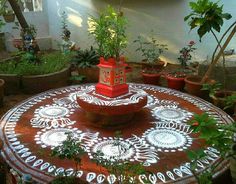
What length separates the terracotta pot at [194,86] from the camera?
13.5 feet

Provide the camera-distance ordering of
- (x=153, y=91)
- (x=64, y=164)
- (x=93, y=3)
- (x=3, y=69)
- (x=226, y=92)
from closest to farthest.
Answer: (x=64, y=164)
(x=226, y=92)
(x=153, y=91)
(x=3, y=69)
(x=93, y=3)

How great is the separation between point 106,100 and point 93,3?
3953 millimetres

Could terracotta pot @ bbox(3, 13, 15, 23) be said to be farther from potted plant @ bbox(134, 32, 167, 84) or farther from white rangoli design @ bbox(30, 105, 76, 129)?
white rangoli design @ bbox(30, 105, 76, 129)

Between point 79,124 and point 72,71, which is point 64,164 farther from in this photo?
point 72,71

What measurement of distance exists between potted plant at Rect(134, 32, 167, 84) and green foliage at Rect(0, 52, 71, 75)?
1442mm

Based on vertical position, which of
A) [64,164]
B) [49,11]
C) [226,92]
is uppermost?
[49,11]

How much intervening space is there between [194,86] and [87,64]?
1929 mm

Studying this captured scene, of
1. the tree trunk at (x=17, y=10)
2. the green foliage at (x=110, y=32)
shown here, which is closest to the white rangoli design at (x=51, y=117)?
the green foliage at (x=110, y=32)

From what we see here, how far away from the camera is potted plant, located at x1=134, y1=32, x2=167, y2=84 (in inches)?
191

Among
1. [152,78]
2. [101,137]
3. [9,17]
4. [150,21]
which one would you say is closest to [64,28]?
[9,17]

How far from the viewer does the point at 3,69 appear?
4730 millimetres

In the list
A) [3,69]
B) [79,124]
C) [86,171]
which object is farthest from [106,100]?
[3,69]

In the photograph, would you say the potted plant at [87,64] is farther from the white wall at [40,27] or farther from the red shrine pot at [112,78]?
the white wall at [40,27]

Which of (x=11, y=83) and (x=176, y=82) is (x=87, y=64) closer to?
(x=11, y=83)
